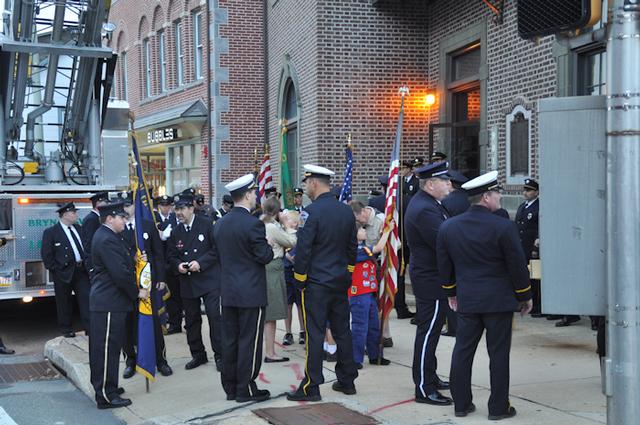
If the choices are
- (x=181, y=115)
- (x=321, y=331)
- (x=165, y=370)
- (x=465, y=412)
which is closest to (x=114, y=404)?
(x=165, y=370)

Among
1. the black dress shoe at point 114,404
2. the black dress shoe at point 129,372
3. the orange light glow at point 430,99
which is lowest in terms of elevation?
the black dress shoe at point 114,404

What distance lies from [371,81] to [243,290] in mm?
10092

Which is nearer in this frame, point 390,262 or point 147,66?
point 390,262

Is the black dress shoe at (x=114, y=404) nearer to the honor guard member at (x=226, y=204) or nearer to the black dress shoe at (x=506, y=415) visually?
the black dress shoe at (x=506, y=415)

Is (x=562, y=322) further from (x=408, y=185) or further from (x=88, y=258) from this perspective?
(x=88, y=258)

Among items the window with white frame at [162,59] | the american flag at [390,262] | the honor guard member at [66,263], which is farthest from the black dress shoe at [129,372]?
the window with white frame at [162,59]

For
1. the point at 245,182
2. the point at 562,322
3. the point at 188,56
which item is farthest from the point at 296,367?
the point at 188,56

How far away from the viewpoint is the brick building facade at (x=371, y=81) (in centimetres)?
1224

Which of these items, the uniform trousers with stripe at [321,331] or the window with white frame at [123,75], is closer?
the uniform trousers with stripe at [321,331]

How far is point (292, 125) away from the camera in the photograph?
742 inches

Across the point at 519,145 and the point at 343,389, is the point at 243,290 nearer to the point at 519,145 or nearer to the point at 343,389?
the point at 343,389

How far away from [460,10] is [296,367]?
857 cm

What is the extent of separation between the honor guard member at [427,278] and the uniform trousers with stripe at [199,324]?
2392 millimetres

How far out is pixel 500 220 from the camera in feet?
18.8
